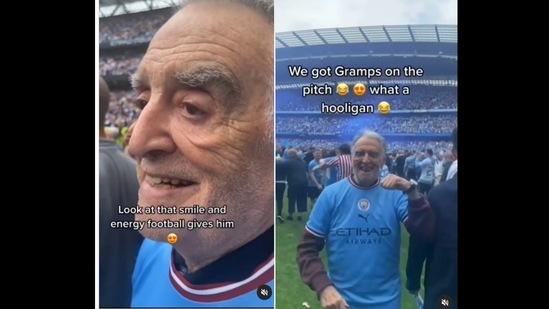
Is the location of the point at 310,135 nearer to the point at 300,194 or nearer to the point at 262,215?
the point at 300,194

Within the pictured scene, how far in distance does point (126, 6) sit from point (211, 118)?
1060mm

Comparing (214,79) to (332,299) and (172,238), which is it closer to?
(172,238)

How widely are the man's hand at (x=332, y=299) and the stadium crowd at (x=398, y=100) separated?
1.31 meters

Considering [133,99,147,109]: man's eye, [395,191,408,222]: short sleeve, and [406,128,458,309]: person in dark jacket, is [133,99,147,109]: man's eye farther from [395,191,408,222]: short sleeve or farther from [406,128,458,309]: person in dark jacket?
[406,128,458,309]: person in dark jacket

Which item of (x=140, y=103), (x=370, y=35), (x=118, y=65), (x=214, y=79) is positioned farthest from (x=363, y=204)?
(x=118, y=65)

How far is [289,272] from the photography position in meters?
3.99

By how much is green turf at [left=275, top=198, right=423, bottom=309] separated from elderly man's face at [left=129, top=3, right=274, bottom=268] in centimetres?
15

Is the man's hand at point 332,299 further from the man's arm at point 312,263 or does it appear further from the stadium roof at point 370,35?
the stadium roof at point 370,35

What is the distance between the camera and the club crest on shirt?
395 cm

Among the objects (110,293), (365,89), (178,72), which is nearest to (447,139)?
(365,89)

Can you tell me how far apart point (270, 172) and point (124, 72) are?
128 centimetres

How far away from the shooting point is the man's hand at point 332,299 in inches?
156

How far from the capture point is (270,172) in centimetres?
394

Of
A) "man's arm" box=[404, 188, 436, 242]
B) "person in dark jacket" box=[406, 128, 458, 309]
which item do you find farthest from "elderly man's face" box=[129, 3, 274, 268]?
"person in dark jacket" box=[406, 128, 458, 309]
